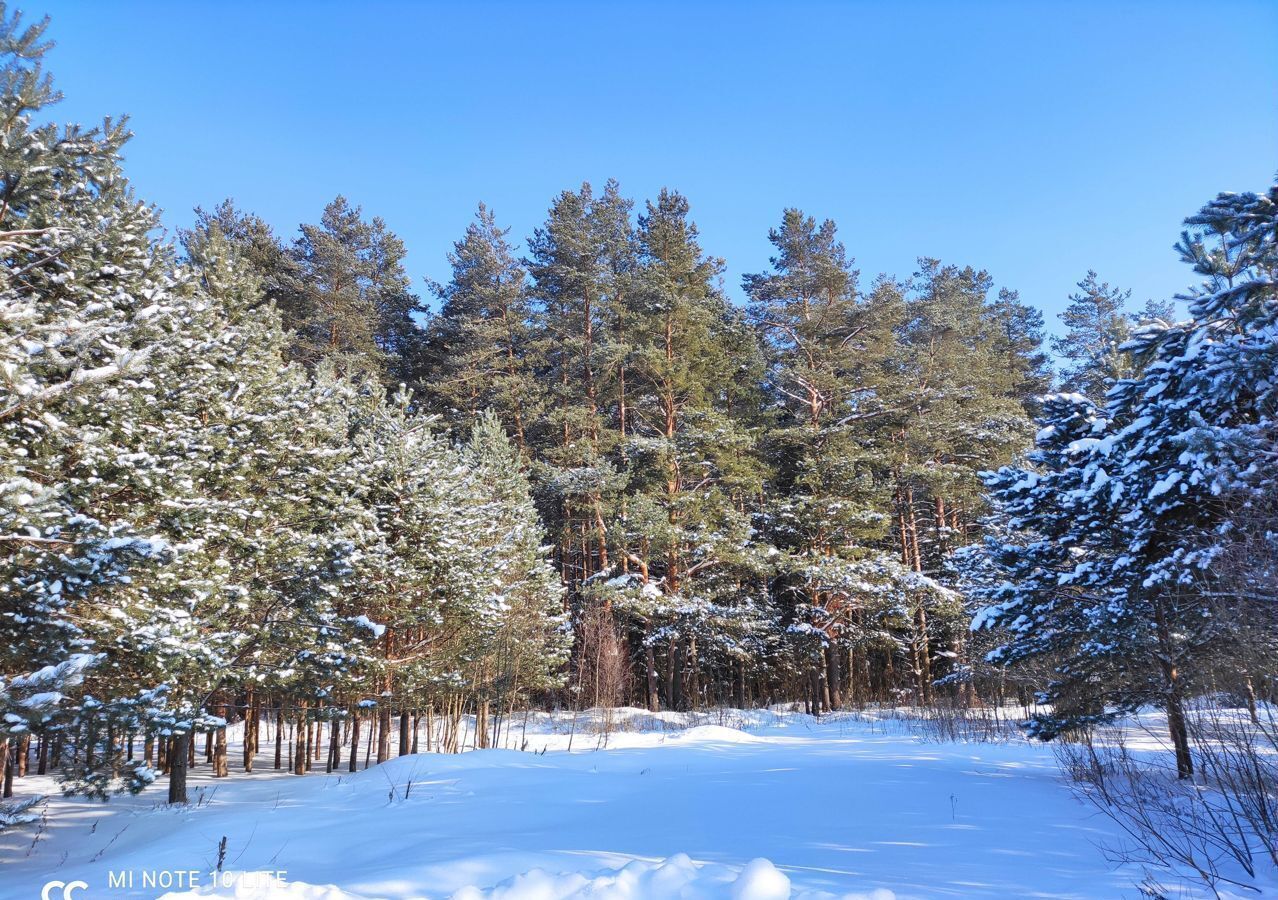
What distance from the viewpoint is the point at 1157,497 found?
809cm

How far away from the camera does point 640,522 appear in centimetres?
2255

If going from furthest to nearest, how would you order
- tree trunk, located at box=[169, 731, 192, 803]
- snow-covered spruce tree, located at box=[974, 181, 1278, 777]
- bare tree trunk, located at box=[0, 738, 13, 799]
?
tree trunk, located at box=[169, 731, 192, 803] < bare tree trunk, located at box=[0, 738, 13, 799] < snow-covered spruce tree, located at box=[974, 181, 1278, 777]

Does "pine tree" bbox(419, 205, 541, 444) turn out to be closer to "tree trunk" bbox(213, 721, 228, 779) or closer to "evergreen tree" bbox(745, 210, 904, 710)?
"evergreen tree" bbox(745, 210, 904, 710)

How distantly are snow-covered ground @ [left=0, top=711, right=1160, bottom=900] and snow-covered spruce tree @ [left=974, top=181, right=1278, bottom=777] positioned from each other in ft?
5.82

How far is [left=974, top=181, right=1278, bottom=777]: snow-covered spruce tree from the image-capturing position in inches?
255

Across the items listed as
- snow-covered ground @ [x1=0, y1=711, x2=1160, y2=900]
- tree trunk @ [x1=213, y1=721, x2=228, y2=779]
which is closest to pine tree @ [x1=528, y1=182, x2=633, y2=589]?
tree trunk @ [x1=213, y1=721, x2=228, y2=779]

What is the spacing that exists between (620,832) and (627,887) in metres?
2.42

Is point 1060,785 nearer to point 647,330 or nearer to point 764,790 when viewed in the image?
point 764,790

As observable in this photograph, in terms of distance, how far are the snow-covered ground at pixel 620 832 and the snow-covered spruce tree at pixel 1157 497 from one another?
177 cm

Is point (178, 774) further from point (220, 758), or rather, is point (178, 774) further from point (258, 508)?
point (220, 758)

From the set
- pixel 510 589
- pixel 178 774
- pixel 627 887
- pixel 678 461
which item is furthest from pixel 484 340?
pixel 627 887

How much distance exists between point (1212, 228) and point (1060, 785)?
6.51 m

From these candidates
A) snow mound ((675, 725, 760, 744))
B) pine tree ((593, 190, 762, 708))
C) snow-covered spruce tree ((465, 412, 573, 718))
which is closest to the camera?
snow mound ((675, 725, 760, 744))

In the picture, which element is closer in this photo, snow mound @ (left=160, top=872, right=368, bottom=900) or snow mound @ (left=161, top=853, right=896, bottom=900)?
snow mound @ (left=161, top=853, right=896, bottom=900)
